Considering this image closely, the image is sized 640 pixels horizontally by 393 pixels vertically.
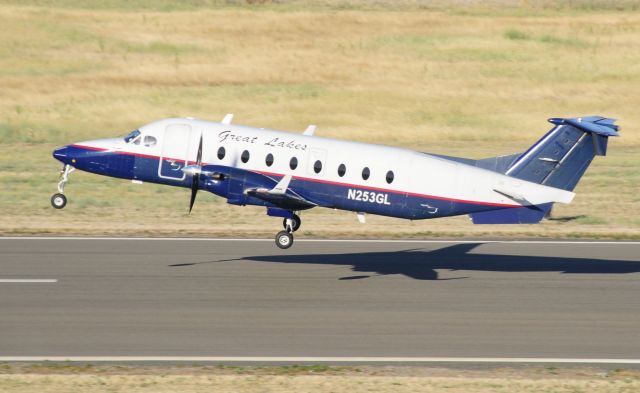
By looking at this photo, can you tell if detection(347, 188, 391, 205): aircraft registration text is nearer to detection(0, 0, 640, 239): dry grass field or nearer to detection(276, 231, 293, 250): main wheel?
detection(276, 231, 293, 250): main wheel

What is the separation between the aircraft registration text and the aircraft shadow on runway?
6.35ft

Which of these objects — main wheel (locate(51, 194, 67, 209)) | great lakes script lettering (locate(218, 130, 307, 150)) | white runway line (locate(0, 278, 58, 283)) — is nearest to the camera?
white runway line (locate(0, 278, 58, 283))

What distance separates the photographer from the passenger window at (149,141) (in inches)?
1150

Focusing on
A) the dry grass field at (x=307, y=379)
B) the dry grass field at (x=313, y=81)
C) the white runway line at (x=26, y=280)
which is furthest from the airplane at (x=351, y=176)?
the dry grass field at (x=307, y=379)

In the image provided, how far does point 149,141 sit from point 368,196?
6.20 meters

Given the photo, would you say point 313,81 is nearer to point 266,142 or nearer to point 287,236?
point 266,142

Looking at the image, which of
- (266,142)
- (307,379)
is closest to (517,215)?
(266,142)

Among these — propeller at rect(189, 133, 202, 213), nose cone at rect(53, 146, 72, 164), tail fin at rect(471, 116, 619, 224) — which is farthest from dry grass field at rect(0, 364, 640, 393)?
nose cone at rect(53, 146, 72, 164)

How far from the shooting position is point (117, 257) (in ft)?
98.2

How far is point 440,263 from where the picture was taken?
1180 inches

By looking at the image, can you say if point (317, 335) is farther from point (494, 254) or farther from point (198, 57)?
point (198, 57)

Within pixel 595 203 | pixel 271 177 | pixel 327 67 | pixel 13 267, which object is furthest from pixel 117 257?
pixel 327 67

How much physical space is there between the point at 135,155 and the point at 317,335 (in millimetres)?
9538

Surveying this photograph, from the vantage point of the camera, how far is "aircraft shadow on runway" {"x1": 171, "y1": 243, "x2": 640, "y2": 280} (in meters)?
28.9
